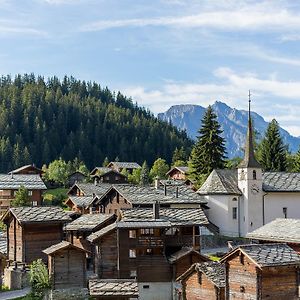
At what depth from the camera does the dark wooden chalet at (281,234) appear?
3959 centimetres

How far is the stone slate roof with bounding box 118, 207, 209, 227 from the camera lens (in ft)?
152

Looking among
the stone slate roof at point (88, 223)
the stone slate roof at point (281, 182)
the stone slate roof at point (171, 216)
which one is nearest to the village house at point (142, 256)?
the stone slate roof at point (171, 216)

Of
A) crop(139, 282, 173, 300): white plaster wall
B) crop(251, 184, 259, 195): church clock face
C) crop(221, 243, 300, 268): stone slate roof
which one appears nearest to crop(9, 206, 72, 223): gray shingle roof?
crop(139, 282, 173, 300): white plaster wall

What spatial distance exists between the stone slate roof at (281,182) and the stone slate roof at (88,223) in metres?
19.3

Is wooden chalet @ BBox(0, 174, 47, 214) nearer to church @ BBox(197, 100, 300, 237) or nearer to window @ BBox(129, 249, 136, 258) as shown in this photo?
church @ BBox(197, 100, 300, 237)

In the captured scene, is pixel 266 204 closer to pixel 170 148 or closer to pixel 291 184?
pixel 291 184

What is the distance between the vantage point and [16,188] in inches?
3319

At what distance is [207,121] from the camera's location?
257ft

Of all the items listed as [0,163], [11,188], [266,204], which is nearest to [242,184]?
[266,204]

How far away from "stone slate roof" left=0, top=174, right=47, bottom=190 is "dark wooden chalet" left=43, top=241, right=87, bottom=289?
42.6m

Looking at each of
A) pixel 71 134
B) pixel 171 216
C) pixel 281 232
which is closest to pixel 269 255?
pixel 281 232

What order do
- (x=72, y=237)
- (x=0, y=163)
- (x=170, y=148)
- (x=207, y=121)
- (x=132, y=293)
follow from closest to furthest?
(x=132, y=293), (x=72, y=237), (x=207, y=121), (x=0, y=163), (x=170, y=148)

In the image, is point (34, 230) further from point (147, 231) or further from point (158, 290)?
point (158, 290)

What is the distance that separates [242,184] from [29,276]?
2579 cm
